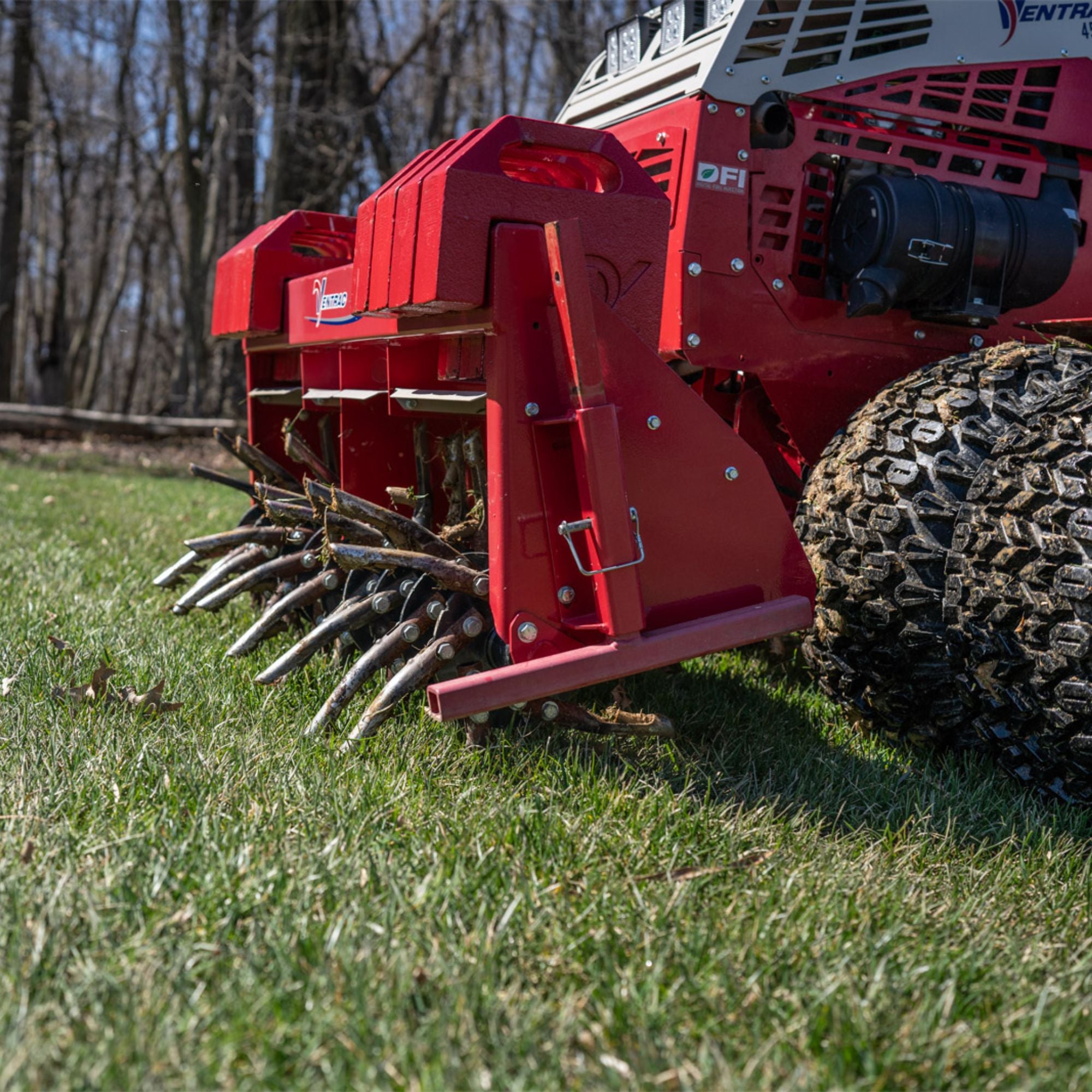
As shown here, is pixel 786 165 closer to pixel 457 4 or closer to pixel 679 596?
pixel 679 596

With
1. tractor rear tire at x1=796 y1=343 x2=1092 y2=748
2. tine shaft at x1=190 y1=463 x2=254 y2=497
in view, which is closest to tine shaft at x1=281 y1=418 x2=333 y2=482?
tine shaft at x1=190 y1=463 x2=254 y2=497

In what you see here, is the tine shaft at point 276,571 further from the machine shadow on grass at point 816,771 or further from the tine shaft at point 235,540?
the machine shadow on grass at point 816,771

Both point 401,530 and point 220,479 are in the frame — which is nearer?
point 401,530

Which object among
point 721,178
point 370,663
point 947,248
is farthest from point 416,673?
point 947,248

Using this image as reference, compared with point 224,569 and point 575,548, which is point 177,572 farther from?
point 575,548

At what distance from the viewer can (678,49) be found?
11.0ft

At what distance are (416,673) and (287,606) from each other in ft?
2.38

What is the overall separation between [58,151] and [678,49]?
19.0 metres

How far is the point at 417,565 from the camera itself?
275cm

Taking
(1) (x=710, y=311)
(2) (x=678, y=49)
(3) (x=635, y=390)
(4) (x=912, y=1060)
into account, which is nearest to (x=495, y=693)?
(3) (x=635, y=390)

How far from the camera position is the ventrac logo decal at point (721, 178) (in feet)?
10.3

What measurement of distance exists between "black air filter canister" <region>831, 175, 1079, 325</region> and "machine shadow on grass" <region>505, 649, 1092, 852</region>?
118 cm

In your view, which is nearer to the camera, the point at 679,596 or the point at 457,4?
the point at 679,596

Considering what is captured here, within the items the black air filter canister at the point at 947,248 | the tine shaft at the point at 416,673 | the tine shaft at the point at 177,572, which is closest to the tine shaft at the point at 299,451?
the tine shaft at the point at 177,572
